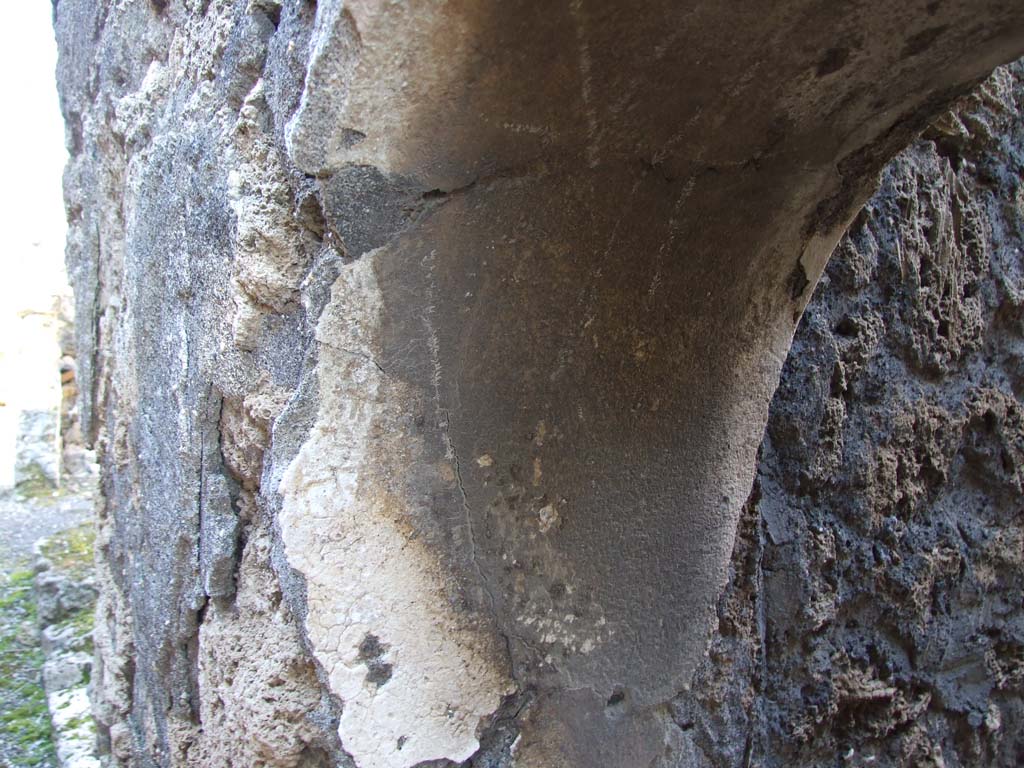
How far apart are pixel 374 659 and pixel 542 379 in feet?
1.24

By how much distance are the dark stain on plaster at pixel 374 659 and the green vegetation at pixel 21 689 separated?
65.1 inches

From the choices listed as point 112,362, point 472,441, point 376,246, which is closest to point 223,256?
point 376,246

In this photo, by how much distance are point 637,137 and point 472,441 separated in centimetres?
39

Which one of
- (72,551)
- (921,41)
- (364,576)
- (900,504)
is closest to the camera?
(921,41)

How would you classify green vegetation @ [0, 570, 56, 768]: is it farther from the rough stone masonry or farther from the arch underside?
the arch underside

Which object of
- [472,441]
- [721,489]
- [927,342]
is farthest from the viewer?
[927,342]

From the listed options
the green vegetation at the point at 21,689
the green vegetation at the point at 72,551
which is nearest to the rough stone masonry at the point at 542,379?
the green vegetation at the point at 21,689

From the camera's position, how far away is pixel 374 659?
3.20 feet

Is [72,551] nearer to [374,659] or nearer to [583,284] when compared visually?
[374,659]

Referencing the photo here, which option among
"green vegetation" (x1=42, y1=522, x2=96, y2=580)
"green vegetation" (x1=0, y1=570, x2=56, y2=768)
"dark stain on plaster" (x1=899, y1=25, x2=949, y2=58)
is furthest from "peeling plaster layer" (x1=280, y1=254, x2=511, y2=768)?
"green vegetation" (x1=42, y1=522, x2=96, y2=580)

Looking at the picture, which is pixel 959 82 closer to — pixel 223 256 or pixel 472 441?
pixel 472 441

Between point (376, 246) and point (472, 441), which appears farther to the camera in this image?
point (472, 441)

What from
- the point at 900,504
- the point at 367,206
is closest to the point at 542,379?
the point at 367,206

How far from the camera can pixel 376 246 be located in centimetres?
92
